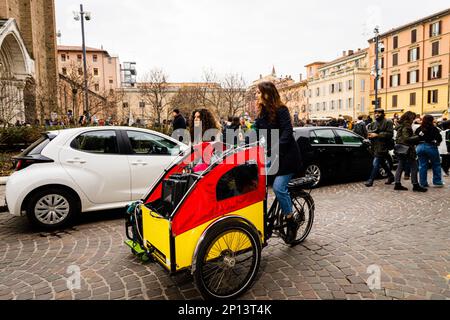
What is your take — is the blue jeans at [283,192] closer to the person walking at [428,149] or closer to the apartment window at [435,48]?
the person walking at [428,149]

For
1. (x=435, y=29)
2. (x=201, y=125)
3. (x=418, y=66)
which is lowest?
(x=201, y=125)

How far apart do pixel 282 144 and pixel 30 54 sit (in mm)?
29407

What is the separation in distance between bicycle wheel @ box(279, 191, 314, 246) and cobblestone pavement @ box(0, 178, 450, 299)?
0.51ft

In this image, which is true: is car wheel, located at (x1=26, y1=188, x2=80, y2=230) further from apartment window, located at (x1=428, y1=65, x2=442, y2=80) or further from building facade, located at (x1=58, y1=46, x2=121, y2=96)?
building facade, located at (x1=58, y1=46, x2=121, y2=96)

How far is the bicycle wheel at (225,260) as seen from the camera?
292cm

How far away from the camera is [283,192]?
153 inches

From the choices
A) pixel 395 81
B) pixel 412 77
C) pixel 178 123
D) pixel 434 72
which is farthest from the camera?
pixel 395 81

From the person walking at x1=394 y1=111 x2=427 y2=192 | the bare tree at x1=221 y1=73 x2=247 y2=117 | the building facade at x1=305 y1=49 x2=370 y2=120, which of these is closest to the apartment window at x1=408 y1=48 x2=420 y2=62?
the building facade at x1=305 y1=49 x2=370 y2=120

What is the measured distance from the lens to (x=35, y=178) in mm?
5047

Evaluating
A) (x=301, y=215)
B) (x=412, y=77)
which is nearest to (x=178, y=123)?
(x=301, y=215)

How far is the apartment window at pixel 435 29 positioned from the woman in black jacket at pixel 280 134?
55.3 meters

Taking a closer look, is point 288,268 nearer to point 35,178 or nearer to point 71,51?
point 35,178

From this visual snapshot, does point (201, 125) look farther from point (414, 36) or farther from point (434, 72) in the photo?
point (414, 36)
